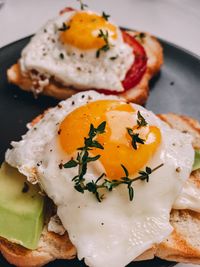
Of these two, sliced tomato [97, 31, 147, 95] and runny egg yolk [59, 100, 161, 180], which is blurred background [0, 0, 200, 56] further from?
runny egg yolk [59, 100, 161, 180]

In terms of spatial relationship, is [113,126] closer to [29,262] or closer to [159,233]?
[159,233]

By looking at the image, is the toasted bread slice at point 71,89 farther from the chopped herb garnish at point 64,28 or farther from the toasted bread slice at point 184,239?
the toasted bread slice at point 184,239

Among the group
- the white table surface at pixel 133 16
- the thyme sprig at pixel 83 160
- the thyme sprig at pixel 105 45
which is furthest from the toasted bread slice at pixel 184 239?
the white table surface at pixel 133 16

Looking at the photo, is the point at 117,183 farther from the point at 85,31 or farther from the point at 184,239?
the point at 85,31

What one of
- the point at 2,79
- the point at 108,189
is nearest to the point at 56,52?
the point at 2,79

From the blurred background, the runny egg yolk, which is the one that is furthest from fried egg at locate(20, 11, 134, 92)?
the blurred background

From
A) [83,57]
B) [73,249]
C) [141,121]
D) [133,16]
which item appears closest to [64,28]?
[83,57]

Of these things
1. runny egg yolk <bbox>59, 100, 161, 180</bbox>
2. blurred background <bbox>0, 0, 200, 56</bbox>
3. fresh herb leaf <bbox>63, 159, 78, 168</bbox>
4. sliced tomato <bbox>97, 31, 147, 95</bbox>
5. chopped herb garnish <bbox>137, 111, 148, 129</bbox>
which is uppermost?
chopped herb garnish <bbox>137, 111, 148, 129</bbox>
